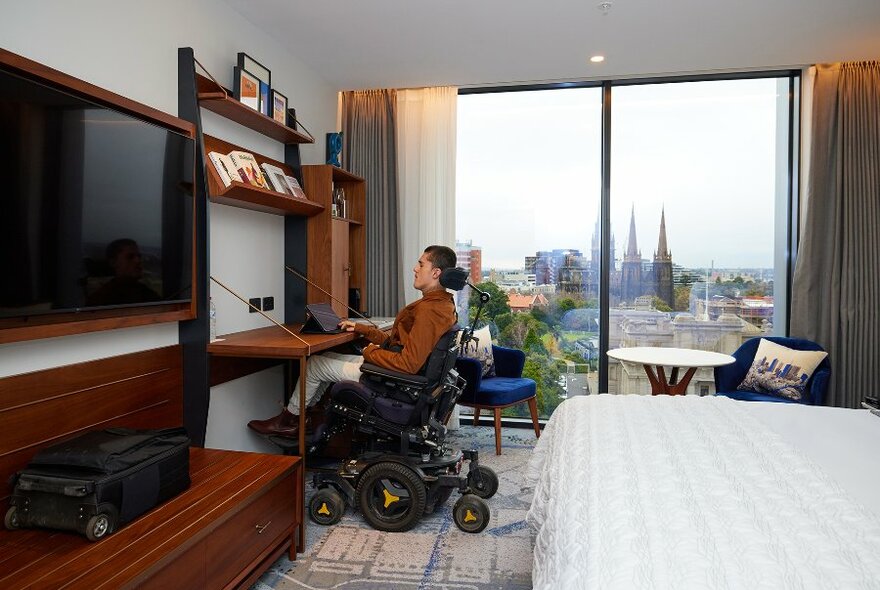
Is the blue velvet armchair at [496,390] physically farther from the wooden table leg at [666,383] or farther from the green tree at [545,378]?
the wooden table leg at [666,383]

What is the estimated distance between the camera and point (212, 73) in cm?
296

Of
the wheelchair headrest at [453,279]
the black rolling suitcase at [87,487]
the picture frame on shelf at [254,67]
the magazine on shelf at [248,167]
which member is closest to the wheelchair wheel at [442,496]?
the wheelchair headrest at [453,279]

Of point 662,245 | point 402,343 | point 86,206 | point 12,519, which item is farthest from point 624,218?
point 12,519

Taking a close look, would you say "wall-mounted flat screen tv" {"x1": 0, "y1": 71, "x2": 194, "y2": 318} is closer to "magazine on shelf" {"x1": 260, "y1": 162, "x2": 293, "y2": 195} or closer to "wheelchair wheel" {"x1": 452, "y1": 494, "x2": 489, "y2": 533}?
"magazine on shelf" {"x1": 260, "y1": 162, "x2": 293, "y2": 195}

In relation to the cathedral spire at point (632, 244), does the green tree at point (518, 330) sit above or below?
below

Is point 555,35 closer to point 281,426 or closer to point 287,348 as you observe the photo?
point 287,348

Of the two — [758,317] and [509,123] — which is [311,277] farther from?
[758,317]

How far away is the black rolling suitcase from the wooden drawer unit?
0.80ft

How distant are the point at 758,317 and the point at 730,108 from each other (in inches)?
61.7

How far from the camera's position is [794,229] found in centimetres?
423

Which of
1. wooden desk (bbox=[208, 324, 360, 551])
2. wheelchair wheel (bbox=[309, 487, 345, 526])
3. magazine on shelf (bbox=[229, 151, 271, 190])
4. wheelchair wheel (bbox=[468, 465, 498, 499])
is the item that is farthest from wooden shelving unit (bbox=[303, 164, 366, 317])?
wheelchair wheel (bbox=[468, 465, 498, 499])

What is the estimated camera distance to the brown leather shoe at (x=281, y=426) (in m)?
3.01

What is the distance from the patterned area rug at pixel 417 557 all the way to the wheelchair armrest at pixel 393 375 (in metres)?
0.68

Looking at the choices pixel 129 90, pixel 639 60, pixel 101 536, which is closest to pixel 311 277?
pixel 129 90
